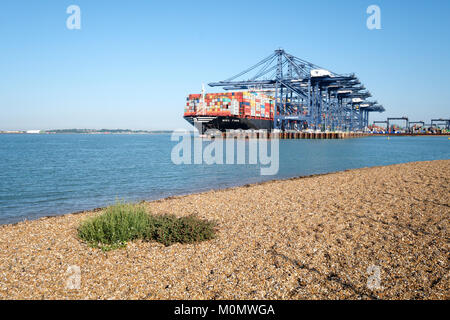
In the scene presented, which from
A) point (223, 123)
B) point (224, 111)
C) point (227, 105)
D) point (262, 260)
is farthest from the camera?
point (223, 123)

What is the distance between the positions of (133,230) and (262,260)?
3.02 meters

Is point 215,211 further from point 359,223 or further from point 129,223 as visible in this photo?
point 359,223

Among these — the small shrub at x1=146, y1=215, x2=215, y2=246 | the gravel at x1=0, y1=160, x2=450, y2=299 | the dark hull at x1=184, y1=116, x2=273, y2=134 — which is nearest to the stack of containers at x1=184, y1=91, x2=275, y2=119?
the dark hull at x1=184, y1=116, x2=273, y2=134

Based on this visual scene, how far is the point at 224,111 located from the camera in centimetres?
8288

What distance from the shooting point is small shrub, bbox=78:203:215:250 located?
6.78m

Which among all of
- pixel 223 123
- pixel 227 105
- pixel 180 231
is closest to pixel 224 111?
pixel 227 105

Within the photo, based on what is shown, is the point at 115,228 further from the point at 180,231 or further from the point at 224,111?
the point at 224,111

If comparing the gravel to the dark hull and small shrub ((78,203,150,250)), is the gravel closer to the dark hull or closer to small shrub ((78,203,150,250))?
small shrub ((78,203,150,250))

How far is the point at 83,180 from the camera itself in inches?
834

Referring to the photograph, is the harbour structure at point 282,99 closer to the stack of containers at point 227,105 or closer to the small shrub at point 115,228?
the stack of containers at point 227,105

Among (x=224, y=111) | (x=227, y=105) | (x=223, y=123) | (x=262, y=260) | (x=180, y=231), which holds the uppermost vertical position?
(x=227, y=105)

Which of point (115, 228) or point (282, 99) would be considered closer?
point (115, 228)
